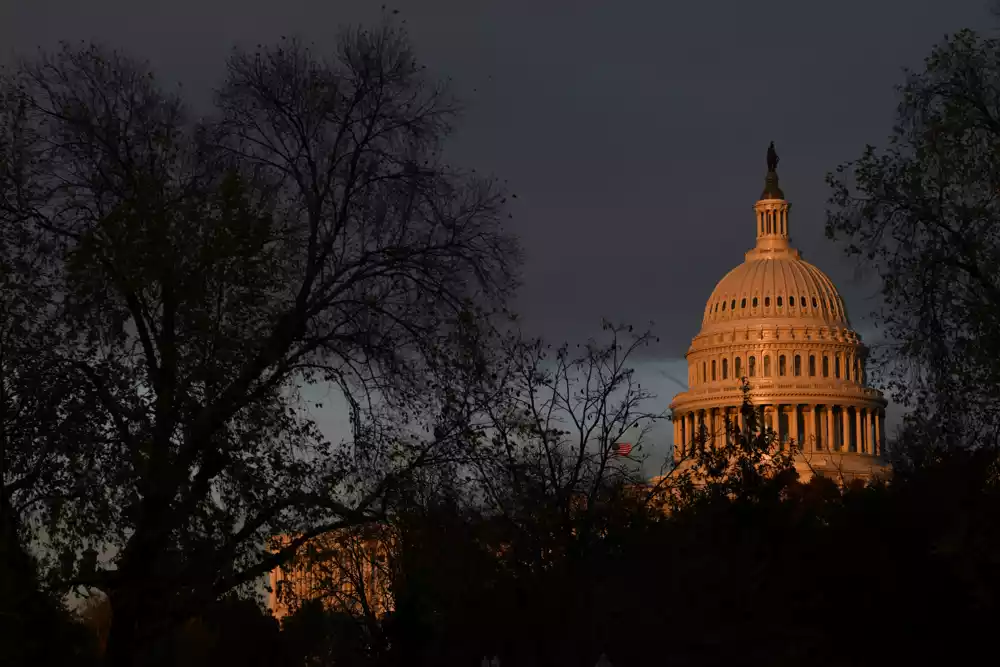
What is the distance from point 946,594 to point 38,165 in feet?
53.5

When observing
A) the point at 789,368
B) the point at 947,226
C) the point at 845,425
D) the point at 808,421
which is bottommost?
the point at 947,226

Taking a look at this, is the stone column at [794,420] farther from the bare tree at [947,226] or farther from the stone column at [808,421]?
the bare tree at [947,226]

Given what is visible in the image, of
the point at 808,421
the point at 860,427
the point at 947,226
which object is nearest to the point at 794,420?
the point at 808,421

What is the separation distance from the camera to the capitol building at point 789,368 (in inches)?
7441

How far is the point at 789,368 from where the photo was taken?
192750mm

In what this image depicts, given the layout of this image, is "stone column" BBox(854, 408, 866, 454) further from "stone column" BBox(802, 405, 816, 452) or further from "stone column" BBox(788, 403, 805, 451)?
"stone column" BBox(788, 403, 805, 451)

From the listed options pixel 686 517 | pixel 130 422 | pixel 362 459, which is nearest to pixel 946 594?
pixel 686 517

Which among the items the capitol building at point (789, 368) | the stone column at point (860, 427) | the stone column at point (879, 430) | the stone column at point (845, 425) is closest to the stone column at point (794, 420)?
the capitol building at point (789, 368)

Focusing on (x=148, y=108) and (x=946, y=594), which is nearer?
(x=148, y=108)

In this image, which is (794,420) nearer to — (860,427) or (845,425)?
(845,425)

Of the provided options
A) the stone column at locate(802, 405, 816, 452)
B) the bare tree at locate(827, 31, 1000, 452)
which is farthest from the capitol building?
the bare tree at locate(827, 31, 1000, 452)

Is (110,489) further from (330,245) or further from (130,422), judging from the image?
(330,245)

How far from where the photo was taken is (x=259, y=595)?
23.0 meters

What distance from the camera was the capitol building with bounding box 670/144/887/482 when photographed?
18900 centimetres
